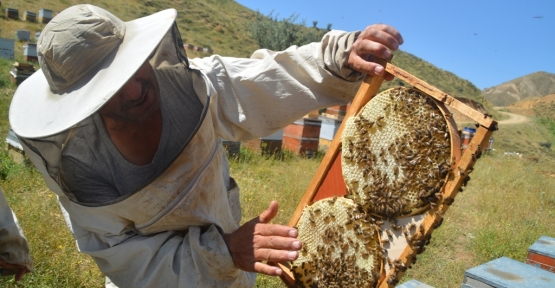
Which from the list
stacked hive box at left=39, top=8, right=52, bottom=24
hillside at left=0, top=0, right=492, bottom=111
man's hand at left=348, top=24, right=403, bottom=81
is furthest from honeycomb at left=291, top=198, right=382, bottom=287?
hillside at left=0, top=0, right=492, bottom=111

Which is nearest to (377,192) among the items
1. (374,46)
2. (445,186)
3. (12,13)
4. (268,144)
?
(445,186)

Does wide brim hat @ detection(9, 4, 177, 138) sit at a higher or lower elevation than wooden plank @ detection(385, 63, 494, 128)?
lower

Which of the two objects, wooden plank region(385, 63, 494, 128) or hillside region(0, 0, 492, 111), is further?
hillside region(0, 0, 492, 111)

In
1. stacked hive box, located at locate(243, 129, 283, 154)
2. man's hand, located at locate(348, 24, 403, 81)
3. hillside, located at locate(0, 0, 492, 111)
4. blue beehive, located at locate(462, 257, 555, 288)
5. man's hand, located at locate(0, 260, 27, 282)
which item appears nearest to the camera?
man's hand, located at locate(348, 24, 403, 81)

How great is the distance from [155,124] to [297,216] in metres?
0.89

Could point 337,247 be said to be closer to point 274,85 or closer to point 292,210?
point 274,85

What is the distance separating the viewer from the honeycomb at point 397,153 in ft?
5.63

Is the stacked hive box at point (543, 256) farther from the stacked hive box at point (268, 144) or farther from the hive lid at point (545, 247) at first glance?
the stacked hive box at point (268, 144)

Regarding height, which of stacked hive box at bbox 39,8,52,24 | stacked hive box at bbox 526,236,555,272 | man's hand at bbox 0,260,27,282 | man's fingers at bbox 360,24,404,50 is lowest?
stacked hive box at bbox 39,8,52,24

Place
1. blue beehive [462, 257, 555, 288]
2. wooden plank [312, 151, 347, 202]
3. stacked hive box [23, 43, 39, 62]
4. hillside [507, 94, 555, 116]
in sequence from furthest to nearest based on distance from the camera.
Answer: hillside [507, 94, 555, 116], stacked hive box [23, 43, 39, 62], blue beehive [462, 257, 555, 288], wooden plank [312, 151, 347, 202]

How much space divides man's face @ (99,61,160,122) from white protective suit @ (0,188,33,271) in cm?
110

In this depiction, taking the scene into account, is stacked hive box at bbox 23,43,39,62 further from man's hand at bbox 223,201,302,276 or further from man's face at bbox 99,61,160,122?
man's hand at bbox 223,201,302,276

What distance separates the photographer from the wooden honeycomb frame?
5.26 ft

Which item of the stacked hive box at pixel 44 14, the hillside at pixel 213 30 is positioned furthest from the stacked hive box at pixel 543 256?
the stacked hive box at pixel 44 14
